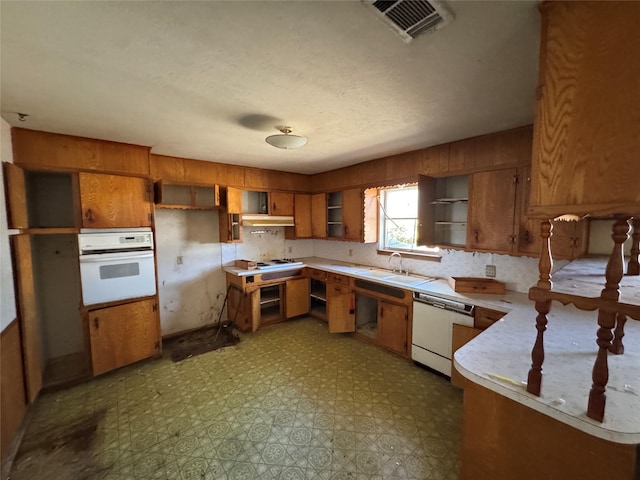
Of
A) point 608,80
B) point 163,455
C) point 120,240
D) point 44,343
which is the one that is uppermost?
point 608,80

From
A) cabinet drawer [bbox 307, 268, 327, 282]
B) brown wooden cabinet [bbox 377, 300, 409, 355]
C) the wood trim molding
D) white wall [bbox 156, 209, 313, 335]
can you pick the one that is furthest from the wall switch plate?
the wood trim molding

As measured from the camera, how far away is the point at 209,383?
261 cm

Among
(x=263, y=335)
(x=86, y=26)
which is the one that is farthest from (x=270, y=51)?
(x=263, y=335)

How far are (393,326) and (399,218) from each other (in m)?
1.50

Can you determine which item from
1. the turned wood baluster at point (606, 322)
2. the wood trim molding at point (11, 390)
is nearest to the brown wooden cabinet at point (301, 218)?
the wood trim molding at point (11, 390)

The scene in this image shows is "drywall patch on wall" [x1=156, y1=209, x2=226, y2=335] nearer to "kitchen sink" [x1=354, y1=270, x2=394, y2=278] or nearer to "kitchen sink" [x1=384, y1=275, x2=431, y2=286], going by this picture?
"kitchen sink" [x1=354, y1=270, x2=394, y2=278]

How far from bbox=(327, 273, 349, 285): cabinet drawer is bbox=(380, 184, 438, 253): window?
778 mm

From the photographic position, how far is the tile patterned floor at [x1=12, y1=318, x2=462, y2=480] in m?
1.73

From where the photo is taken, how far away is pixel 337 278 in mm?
3748

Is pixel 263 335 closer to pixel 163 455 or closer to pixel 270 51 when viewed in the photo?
pixel 163 455

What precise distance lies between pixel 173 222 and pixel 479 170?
3.80 m

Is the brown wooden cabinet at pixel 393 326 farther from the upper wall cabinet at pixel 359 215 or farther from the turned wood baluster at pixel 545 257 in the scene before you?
the turned wood baluster at pixel 545 257

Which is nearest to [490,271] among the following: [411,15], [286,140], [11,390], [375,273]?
[375,273]

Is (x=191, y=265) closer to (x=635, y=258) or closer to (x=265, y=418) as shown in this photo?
(x=265, y=418)
